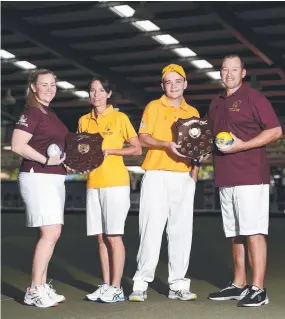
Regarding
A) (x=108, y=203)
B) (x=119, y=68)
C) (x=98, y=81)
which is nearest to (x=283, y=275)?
(x=108, y=203)

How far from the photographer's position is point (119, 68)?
19688mm

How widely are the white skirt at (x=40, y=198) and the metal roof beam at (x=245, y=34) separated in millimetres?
10095

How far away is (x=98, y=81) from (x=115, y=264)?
1131 millimetres

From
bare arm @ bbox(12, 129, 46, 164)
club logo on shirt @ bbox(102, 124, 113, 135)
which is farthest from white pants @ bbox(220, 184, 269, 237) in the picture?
bare arm @ bbox(12, 129, 46, 164)

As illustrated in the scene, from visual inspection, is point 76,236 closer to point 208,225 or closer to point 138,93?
point 208,225

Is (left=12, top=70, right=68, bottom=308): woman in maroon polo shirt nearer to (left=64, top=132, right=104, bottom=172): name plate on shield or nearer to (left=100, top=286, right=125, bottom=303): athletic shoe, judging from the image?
(left=64, top=132, right=104, bottom=172): name plate on shield

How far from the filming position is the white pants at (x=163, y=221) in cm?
437

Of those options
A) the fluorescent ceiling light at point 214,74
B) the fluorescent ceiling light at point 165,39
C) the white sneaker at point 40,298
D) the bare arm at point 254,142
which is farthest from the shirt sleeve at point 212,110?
the fluorescent ceiling light at point 214,74

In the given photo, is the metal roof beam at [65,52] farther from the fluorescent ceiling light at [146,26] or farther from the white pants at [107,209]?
the white pants at [107,209]

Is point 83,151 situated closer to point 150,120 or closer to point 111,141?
point 111,141

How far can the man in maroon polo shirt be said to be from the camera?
4.19m

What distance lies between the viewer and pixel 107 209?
4.29 meters

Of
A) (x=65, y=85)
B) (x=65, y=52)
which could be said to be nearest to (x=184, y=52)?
(x=65, y=52)

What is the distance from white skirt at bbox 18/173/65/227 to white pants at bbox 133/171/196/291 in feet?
1.95
